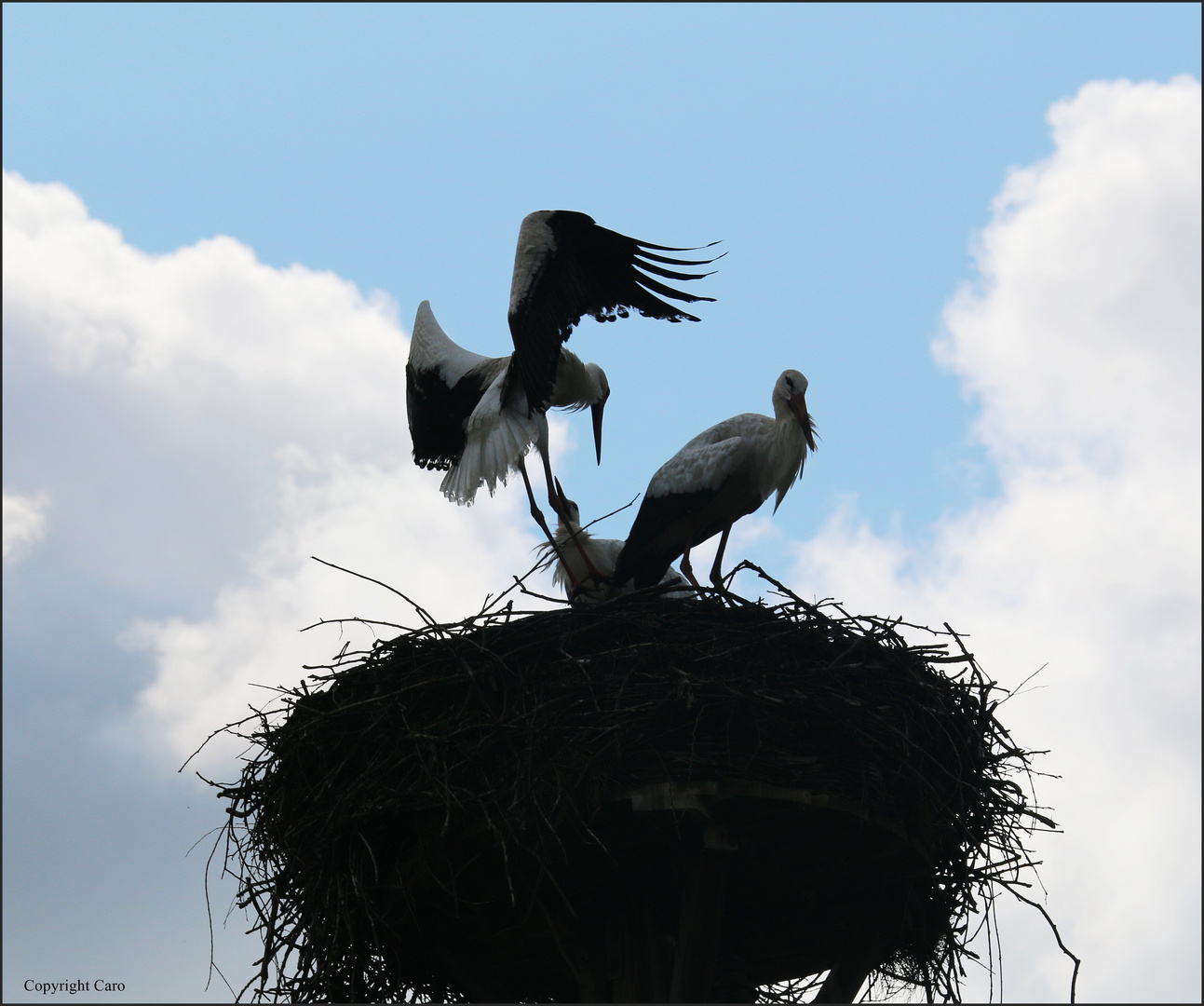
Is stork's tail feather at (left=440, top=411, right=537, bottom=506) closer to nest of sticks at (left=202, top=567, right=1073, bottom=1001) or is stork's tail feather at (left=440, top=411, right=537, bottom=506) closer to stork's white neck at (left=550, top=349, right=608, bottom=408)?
stork's white neck at (left=550, top=349, right=608, bottom=408)

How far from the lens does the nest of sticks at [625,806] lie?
15.4 feet

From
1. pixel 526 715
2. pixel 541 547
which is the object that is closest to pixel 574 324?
pixel 541 547

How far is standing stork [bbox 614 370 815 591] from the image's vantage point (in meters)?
7.12

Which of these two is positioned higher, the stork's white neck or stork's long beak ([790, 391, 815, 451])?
the stork's white neck

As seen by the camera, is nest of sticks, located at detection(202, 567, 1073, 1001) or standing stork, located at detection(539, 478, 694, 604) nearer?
nest of sticks, located at detection(202, 567, 1073, 1001)

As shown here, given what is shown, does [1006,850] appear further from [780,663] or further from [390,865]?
[390,865]

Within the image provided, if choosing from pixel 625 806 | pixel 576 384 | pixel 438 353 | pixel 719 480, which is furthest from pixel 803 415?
pixel 625 806

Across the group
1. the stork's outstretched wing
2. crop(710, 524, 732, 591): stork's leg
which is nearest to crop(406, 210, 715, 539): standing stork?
the stork's outstretched wing

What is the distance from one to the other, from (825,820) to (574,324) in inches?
126

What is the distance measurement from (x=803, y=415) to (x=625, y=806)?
10.9 ft

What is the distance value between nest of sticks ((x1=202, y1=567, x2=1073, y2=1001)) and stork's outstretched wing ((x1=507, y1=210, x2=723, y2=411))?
180 centimetres

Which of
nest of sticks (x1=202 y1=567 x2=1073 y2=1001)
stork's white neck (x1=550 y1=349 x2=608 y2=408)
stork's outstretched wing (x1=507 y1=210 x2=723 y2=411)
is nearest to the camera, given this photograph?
nest of sticks (x1=202 y1=567 x2=1073 y2=1001)

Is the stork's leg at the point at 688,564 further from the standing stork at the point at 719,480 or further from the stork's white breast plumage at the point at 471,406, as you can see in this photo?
the stork's white breast plumage at the point at 471,406

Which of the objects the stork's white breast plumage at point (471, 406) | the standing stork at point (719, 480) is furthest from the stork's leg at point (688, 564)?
the stork's white breast plumage at point (471, 406)
